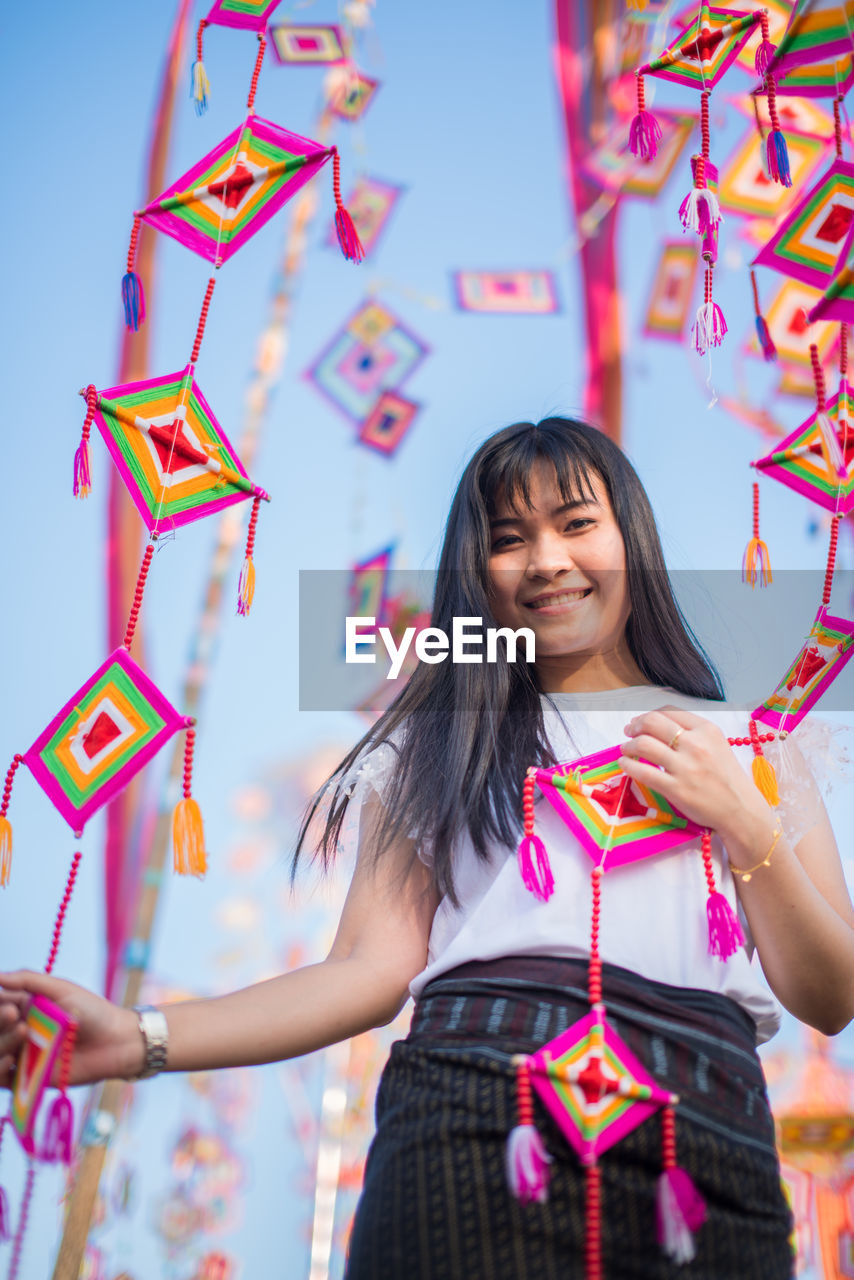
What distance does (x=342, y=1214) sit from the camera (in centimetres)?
273

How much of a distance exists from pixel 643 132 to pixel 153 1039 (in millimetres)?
1039

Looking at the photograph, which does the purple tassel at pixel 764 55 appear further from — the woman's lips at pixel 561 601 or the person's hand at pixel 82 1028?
the person's hand at pixel 82 1028

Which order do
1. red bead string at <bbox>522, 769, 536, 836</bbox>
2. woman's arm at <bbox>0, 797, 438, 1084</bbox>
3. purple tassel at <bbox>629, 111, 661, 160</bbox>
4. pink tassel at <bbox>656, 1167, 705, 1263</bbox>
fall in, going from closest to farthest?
pink tassel at <bbox>656, 1167, 705, 1263</bbox>
woman's arm at <bbox>0, 797, 438, 1084</bbox>
red bead string at <bbox>522, 769, 536, 836</bbox>
purple tassel at <bbox>629, 111, 661, 160</bbox>

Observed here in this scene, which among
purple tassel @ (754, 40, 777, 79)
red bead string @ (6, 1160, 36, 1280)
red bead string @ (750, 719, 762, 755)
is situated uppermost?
purple tassel @ (754, 40, 777, 79)

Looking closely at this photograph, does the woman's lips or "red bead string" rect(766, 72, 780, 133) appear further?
the woman's lips

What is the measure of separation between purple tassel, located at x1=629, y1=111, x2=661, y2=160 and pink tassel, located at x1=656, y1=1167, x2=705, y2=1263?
1.00 meters

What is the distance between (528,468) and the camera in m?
1.29

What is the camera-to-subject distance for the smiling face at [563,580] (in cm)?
124

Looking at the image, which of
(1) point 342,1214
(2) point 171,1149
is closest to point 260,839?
(2) point 171,1149

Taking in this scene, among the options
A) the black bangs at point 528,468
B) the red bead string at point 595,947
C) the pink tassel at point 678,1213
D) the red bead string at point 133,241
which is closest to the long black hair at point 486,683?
the black bangs at point 528,468

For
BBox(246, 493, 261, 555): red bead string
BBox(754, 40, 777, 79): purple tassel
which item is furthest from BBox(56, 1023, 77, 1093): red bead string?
BBox(754, 40, 777, 79): purple tassel

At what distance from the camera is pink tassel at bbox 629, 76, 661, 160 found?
1.20m

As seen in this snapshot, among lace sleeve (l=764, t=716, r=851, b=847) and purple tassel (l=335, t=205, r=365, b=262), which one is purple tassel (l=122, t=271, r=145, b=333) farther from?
lace sleeve (l=764, t=716, r=851, b=847)

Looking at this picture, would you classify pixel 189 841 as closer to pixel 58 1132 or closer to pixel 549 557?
pixel 58 1132
